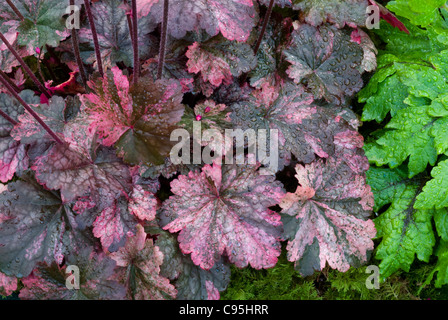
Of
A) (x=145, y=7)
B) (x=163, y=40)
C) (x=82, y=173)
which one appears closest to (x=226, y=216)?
(x=82, y=173)

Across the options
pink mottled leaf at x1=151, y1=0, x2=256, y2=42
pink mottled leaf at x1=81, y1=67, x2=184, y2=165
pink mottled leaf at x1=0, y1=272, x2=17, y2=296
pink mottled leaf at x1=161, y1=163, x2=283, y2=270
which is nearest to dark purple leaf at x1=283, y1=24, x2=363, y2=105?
pink mottled leaf at x1=151, y1=0, x2=256, y2=42

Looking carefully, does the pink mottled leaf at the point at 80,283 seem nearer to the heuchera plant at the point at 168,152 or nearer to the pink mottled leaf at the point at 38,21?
the heuchera plant at the point at 168,152

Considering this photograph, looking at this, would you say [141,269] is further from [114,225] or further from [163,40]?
[163,40]

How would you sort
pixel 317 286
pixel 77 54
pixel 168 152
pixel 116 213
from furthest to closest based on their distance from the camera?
1. pixel 317 286
2. pixel 77 54
3. pixel 116 213
4. pixel 168 152

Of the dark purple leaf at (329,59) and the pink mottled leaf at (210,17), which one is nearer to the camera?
the pink mottled leaf at (210,17)

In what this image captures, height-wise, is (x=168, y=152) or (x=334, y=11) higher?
(x=334, y=11)

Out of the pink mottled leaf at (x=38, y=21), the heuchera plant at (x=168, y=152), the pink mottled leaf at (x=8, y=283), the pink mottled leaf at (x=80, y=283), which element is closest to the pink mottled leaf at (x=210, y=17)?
the heuchera plant at (x=168, y=152)

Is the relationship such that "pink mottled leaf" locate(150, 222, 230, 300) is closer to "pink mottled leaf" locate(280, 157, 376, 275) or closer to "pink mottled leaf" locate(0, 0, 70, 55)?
"pink mottled leaf" locate(280, 157, 376, 275)
